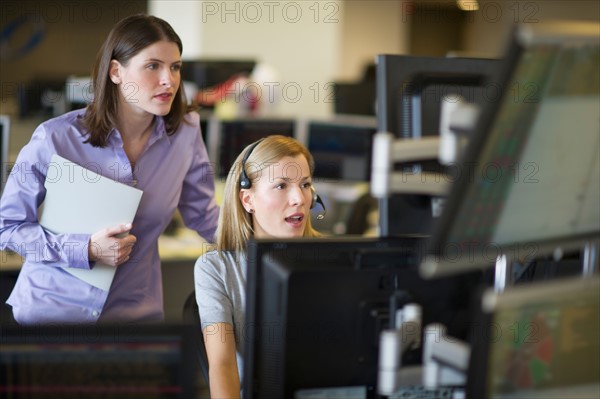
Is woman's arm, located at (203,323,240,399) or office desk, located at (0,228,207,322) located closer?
woman's arm, located at (203,323,240,399)

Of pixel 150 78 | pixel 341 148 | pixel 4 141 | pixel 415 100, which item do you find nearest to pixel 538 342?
pixel 415 100

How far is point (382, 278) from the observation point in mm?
1322

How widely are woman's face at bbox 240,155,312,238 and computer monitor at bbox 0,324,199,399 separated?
3.01 feet

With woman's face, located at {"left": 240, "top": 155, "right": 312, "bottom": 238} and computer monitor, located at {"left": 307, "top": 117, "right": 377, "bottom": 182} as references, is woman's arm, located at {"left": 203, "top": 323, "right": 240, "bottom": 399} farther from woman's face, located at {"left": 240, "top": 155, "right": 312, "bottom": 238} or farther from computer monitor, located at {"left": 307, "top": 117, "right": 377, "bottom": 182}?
computer monitor, located at {"left": 307, "top": 117, "right": 377, "bottom": 182}

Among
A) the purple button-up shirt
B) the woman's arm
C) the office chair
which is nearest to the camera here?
the woman's arm

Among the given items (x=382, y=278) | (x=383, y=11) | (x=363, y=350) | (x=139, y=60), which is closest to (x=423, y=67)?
(x=382, y=278)

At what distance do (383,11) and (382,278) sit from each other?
8656mm

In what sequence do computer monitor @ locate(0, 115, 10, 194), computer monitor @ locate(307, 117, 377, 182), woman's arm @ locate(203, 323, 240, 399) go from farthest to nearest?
computer monitor @ locate(307, 117, 377, 182) → computer monitor @ locate(0, 115, 10, 194) → woman's arm @ locate(203, 323, 240, 399)

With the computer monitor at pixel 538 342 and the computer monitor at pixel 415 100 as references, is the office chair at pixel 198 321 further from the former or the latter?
the computer monitor at pixel 538 342

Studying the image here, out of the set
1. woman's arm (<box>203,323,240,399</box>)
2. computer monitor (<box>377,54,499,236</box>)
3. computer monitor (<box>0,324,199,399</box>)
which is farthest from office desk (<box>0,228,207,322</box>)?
computer monitor (<box>0,324,199,399</box>)

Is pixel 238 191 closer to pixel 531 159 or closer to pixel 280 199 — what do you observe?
pixel 280 199

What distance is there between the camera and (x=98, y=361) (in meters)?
1.02

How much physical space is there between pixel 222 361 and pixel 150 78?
29.0 inches

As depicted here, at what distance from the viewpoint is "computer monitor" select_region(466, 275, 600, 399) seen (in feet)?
3.68
